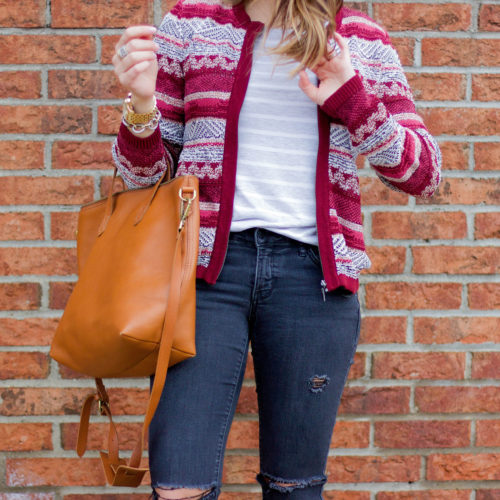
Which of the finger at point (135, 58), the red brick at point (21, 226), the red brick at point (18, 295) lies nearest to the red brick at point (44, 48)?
the red brick at point (21, 226)

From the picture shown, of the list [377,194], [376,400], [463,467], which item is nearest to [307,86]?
[377,194]

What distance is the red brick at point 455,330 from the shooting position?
1.89 meters

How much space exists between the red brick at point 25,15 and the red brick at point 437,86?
1.07m

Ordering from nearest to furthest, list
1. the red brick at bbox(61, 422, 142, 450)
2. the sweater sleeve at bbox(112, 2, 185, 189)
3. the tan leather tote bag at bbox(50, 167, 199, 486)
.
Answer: the tan leather tote bag at bbox(50, 167, 199, 486)
the sweater sleeve at bbox(112, 2, 185, 189)
the red brick at bbox(61, 422, 142, 450)

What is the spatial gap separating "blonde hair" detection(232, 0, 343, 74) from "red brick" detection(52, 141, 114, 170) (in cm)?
74

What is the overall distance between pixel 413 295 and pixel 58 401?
43.7 inches

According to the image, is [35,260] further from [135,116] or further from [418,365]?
[418,365]

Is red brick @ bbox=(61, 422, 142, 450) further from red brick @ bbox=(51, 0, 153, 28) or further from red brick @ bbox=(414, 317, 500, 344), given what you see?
red brick @ bbox=(51, 0, 153, 28)

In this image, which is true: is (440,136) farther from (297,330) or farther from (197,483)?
(197,483)

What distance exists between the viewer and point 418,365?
1.90 meters

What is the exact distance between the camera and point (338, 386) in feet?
4.17

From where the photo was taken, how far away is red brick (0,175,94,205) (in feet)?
5.94

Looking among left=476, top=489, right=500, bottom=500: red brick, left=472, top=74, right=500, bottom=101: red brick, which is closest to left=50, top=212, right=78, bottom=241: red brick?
left=472, top=74, right=500, bottom=101: red brick

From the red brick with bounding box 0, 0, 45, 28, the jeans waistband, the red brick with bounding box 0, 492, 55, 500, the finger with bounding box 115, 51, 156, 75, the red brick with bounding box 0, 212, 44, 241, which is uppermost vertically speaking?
the red brick with bounding box 0, 0, 45, 28
